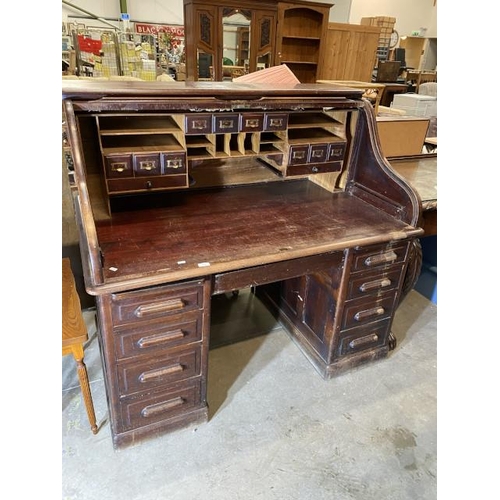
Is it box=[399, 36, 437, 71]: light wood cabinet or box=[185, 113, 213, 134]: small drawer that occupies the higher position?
box=[399, 36, 437, 71]: light wood cabinet

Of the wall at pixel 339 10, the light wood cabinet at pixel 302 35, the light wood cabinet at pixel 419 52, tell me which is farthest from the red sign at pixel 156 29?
the light wood cabinet at pixel 419 52

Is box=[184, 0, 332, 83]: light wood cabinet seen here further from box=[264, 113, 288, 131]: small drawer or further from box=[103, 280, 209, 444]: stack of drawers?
box=[103, 280, 209, 444]: stack of drawers

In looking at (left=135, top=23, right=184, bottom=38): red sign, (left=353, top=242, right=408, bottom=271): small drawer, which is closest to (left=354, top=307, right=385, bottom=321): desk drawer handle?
(left=353, top=242, right=408, bottom=271): small drawer

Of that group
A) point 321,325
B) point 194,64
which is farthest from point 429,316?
point 194,64

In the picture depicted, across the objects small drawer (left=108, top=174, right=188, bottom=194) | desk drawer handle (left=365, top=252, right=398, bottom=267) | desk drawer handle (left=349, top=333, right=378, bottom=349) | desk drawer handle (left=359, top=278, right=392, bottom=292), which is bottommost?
desk drawer handle (left=349, top=333, right=378, bottom=349)

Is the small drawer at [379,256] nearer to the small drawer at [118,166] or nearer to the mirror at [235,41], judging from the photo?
the small drawer at [118,166]

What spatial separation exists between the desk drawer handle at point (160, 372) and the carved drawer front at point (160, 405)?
8cm

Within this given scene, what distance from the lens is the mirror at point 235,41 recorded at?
187 inches

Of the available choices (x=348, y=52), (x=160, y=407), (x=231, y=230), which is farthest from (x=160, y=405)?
(x=348, y=52)

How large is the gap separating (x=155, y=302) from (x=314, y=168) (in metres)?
0.95

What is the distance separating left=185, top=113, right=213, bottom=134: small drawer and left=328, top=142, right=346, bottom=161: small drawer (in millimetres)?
590

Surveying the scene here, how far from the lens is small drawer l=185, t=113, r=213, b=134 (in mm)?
1493

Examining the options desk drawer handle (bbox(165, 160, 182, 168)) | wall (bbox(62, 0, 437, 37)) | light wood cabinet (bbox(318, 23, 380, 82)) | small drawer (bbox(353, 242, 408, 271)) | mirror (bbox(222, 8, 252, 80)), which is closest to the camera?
desk drawer handle (bbox(165, 160, 182, 168))
